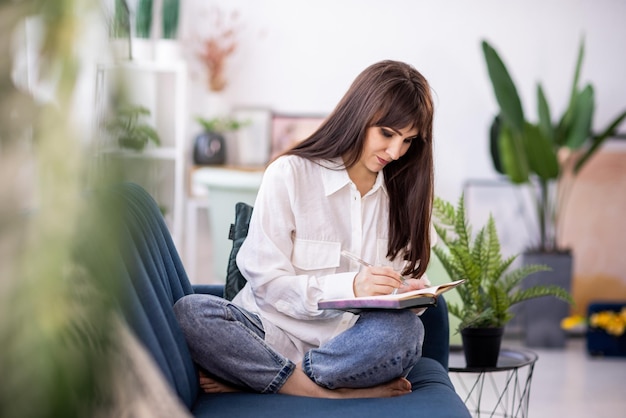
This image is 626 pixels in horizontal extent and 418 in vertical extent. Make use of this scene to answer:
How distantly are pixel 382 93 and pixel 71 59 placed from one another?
67.2 inches

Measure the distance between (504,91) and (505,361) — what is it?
2.20m

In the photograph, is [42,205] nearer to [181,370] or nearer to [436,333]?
[181,370]

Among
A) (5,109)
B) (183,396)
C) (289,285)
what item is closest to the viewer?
(5,109)

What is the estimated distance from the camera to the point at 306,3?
4.96 m

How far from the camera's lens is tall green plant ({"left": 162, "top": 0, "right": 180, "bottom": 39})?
4.71 metres

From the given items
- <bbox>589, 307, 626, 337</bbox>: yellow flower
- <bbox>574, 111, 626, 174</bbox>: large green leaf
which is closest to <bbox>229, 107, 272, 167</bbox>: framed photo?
<bbox>574, 111, 626, 174</bbox>: large green leaf

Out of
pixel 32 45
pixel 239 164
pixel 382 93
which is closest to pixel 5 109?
pixel 32 45

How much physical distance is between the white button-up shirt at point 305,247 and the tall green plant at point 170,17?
2709mm

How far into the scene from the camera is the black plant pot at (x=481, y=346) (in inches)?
98.7

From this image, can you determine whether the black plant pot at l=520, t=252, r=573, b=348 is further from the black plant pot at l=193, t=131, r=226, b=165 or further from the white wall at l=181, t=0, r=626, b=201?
the black plant pot at l=193, t=131, r=226, b=165

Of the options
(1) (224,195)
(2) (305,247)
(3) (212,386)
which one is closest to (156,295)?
(3) (212,386)

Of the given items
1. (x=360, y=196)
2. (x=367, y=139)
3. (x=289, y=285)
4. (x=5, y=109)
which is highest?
(x=5, y=109)

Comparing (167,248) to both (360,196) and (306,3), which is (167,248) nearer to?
(360,196)

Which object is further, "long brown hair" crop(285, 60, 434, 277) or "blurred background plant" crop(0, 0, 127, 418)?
"long brown hair" crop(285, 60, 434, 277)
